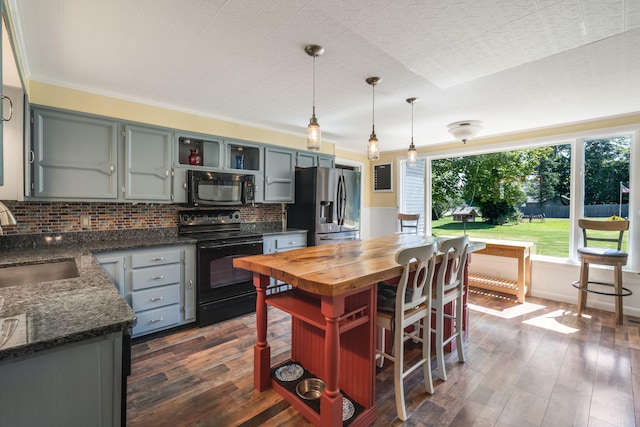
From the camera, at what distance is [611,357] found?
2.45 m

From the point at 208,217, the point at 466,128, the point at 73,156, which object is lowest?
the point at 208,217

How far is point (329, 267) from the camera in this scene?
68.4 inches

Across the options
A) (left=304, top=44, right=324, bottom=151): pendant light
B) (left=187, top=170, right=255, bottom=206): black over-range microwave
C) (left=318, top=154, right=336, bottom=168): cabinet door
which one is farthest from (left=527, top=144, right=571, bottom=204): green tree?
(left=187, top=170, right=255, bottom=206): black over-range microwave

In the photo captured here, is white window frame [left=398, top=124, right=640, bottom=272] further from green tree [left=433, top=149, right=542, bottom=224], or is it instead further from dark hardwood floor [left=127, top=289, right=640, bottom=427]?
dark hardwood floor [left=127, top=289, right=640, bottom=427]

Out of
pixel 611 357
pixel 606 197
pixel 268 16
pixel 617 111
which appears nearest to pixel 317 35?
pixel 268 16

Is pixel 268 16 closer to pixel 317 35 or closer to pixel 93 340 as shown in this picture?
pixel 317 35

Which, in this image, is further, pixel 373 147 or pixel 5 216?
pixel 373 147

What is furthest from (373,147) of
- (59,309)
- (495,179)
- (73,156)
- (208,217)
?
(495,179)

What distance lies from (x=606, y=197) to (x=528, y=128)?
4.04 ft

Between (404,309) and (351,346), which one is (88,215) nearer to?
(351,346)

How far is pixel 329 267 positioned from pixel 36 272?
6.60ft

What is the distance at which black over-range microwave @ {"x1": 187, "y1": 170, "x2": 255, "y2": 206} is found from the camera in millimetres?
3164

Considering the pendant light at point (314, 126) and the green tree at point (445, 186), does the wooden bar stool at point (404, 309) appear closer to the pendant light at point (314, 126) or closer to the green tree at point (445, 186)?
the pendant light at point (314, 126)

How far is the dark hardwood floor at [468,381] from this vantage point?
5.78ft
